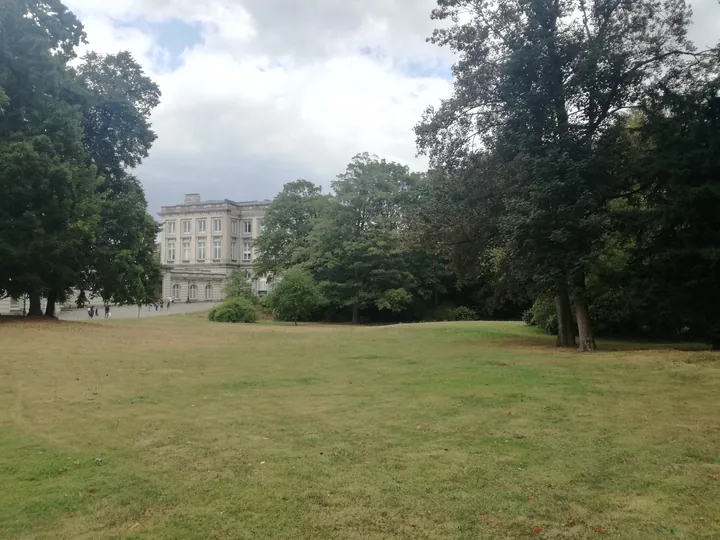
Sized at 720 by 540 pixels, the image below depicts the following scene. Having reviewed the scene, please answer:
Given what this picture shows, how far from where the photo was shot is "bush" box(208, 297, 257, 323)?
45.3m

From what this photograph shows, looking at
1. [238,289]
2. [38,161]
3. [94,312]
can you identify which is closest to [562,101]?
[38,161]

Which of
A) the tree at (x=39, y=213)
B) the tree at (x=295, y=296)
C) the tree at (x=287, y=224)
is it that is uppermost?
the tree at (x=287, y=224)

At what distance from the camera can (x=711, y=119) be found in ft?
55.9

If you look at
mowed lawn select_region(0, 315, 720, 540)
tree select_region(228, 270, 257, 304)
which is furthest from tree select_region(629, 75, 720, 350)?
tree select_region(228, 270, 257, 304)

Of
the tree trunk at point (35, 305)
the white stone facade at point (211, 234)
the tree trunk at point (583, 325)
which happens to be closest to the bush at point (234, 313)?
the tree trunk at point (35, 305)

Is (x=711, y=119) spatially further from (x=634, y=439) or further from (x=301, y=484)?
(x=301, y=484)

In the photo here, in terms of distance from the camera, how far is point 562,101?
18578mm

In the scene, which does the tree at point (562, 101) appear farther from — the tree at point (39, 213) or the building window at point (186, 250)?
the building window at point (186, 250)

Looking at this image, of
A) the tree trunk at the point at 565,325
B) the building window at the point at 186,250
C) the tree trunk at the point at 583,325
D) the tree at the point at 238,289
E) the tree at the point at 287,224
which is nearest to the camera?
the tree trunk at the point at 583,325

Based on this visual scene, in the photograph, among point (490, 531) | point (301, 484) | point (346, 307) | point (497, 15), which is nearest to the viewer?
point (490, 531)

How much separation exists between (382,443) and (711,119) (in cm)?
1577

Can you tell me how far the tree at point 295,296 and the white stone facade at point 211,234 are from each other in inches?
2202

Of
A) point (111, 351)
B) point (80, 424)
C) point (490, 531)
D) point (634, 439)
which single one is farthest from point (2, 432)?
point (111, 351)

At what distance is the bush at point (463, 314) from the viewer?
180 ft
